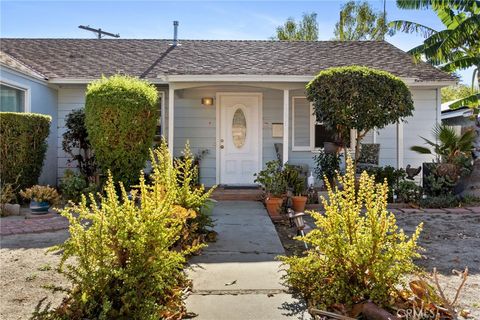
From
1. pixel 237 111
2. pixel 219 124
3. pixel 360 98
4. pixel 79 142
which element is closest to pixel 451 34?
pixel 360 98

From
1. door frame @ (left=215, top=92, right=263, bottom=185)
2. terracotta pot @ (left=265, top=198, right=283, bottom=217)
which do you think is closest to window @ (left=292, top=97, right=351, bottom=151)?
door frame @ (left=215, top=92, right=263, bottom=185)

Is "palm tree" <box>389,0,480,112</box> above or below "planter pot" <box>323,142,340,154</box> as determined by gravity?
above

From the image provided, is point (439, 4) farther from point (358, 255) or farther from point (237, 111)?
point (358, 255)

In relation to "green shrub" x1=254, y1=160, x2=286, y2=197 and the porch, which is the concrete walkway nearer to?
"green shrub" x1=254, y1=160, x2=286, y2=197

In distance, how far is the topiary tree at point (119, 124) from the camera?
7.80 meters

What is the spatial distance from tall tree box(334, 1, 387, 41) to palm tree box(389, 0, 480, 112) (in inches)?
536

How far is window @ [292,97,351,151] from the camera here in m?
10.1

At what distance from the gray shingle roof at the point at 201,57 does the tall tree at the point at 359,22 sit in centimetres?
1420

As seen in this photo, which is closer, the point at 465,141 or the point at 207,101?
the point at 465,141

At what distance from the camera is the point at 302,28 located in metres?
26.8

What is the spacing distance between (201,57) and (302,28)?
1779 cm

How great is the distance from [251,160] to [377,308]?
24.3 feet

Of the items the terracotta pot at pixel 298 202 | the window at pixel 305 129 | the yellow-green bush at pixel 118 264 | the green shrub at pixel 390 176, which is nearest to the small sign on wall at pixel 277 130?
the window at pixel 305 129

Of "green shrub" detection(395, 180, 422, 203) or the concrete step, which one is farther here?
"green shrub" detection(395, 180, 422, 203)
